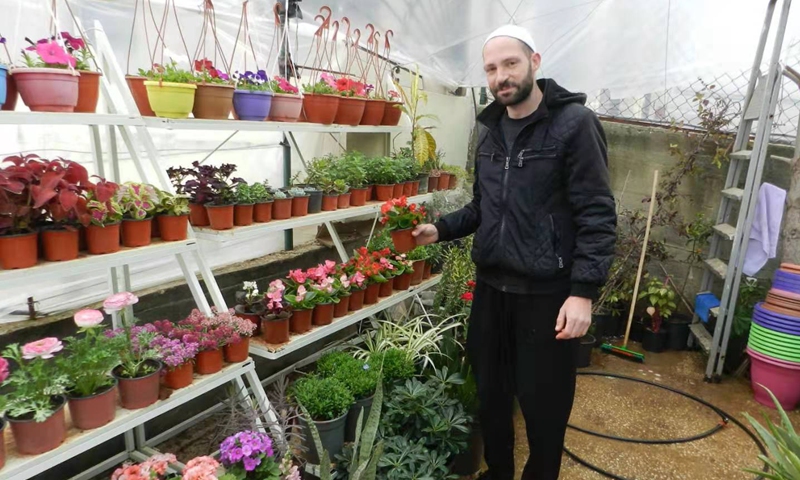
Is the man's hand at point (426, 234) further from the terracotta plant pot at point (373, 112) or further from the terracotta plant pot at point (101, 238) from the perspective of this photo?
the terracotta plant pot at point (101, 238)

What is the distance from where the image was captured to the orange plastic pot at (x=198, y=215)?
7.06 ft

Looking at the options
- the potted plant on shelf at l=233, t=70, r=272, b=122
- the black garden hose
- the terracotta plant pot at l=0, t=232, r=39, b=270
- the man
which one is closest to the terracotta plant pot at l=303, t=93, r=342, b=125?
the potted plant on shelf at l=233, t=70, r=272, b=122

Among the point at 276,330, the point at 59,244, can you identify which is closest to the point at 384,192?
the point at 276,330

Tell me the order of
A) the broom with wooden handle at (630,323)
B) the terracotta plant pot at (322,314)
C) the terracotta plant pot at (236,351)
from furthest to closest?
the broom with wooden handle at (630,323), the terracotta plant pot at (322,314), the terracotta plant pot at (236,351)

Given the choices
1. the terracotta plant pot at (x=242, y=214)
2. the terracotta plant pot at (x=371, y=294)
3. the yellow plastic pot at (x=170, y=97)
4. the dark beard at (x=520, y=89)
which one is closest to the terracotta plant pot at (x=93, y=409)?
the terracotta plant pot at (x=242, y=214)

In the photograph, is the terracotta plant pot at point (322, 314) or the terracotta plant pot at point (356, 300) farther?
the terracotta plant pot at point (356, 300)

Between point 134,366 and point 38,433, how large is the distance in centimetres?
34

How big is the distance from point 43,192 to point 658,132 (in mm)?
4340

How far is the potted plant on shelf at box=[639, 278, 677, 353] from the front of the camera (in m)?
3.97

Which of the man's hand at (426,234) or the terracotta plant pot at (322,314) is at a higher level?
the man's hand at (426,234)

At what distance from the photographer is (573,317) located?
176cm

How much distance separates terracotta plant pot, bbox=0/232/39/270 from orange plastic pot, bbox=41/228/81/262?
0.12 ft

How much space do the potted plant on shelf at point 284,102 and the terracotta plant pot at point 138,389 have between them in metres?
1.26

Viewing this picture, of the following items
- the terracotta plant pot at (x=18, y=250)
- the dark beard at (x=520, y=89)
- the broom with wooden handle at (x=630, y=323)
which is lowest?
the broom with wooden handle at (x=630, y=323)
